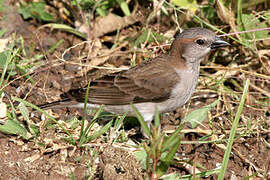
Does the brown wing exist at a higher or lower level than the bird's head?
lower

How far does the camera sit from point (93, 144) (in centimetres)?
388

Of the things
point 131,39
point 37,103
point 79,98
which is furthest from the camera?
point 131,39

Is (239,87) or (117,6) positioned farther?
(117,6)

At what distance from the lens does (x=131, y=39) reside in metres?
5.65

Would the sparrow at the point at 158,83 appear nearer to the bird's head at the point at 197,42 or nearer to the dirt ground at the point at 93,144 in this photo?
the bird's head at the point at 197,42

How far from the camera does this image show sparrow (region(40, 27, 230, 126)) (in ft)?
14.7

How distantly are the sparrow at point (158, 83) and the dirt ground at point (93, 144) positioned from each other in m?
0.34

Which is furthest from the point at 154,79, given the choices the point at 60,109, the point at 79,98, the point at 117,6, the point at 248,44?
the point at 117,6

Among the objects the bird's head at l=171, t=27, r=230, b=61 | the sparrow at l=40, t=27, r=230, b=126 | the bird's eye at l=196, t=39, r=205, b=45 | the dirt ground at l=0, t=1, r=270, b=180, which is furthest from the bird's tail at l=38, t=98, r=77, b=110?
the bird's eye at l=196, t=39, r=205, b=45

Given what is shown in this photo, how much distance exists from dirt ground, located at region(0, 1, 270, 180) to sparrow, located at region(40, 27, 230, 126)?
0.34 m

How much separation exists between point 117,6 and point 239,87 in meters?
2.10

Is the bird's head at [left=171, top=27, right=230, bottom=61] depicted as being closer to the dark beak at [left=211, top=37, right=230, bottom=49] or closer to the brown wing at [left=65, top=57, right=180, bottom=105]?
the dark beak at [left=211, top=37, right=230, bottom=49]

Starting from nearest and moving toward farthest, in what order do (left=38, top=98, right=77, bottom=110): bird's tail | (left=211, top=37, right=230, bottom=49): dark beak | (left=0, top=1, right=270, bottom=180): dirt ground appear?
1. (left=0, top=1, right=270, bottom=180): dirt ground
2. (left=38, top=98, right=77, bottom=110): bird's tail
3. (left=211, top=37, right=230, bottom=49): dark beak

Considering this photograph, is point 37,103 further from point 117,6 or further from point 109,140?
point 117,6
